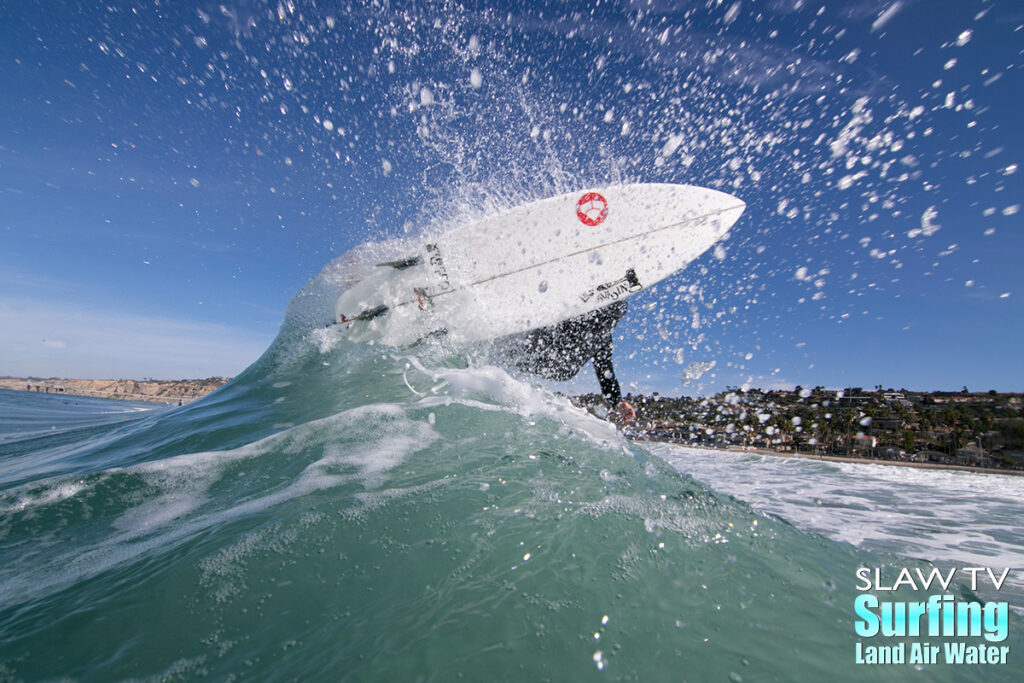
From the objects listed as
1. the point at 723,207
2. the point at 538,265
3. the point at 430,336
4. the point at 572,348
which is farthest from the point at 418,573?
the point at 723,207

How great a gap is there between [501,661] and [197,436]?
18.6 feet

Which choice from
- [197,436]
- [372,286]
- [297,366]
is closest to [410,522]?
[197,436]

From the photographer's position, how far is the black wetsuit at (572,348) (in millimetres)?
10727

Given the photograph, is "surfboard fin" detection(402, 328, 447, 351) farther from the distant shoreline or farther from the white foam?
the distant shoreline

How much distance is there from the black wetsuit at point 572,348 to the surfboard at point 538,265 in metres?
0.54

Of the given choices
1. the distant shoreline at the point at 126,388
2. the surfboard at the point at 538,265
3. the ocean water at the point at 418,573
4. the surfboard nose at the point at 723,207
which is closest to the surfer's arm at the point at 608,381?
the surfboard at the point at 538,265

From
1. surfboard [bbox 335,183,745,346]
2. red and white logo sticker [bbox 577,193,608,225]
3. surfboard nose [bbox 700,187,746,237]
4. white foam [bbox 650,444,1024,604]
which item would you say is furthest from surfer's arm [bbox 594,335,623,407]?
surfboard nose [bbox 700,187,746,237]

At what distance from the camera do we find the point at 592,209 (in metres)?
10.5

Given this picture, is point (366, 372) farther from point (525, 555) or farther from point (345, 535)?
point (525, 555)

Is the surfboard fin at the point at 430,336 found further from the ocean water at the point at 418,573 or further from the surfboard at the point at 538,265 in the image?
the ocean water at the point at 418,573

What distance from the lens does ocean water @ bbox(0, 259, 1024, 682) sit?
1.81 meters

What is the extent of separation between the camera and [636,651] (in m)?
1.86

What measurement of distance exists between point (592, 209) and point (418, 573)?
9794 millimetres

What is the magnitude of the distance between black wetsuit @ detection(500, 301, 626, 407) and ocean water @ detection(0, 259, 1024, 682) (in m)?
6.42
